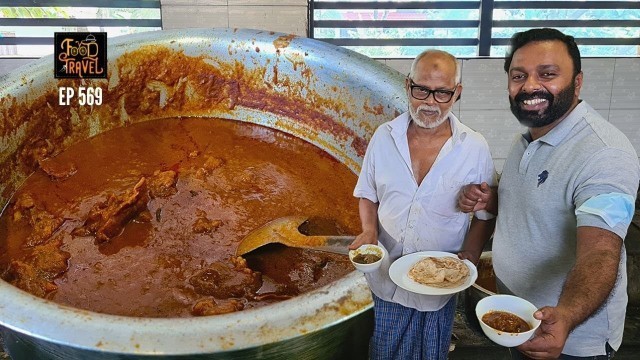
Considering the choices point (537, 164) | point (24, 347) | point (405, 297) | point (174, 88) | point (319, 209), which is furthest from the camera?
point (174, 88)

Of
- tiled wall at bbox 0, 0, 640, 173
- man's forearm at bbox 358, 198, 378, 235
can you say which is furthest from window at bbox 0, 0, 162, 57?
man's forearm at bbox 358, 198, 378, 235

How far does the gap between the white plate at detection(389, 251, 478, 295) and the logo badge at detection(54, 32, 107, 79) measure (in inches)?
66.6

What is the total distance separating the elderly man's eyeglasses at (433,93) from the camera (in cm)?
165

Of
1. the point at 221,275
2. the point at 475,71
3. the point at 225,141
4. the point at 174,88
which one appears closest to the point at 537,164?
the point at 221,275

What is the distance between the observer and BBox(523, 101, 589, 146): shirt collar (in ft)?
4.76

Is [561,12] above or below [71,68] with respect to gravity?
above

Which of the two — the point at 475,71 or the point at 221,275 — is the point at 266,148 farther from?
the point at 475,71

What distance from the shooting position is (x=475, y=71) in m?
3.78

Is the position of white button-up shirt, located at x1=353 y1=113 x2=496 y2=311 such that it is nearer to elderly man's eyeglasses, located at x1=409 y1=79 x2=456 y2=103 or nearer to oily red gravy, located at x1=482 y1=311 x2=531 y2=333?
elderly man's eyeglasses, located at x1=409 y1=79 x2=456 y2=103

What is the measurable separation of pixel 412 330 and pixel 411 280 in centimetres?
44

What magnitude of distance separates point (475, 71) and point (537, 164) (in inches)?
96.1

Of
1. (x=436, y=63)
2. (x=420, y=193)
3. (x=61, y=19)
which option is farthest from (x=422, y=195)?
(x=61, y=19)

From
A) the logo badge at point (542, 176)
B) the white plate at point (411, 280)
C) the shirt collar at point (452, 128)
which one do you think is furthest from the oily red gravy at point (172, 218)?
the logo badge at point (542, 176)

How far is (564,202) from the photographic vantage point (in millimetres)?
1407
